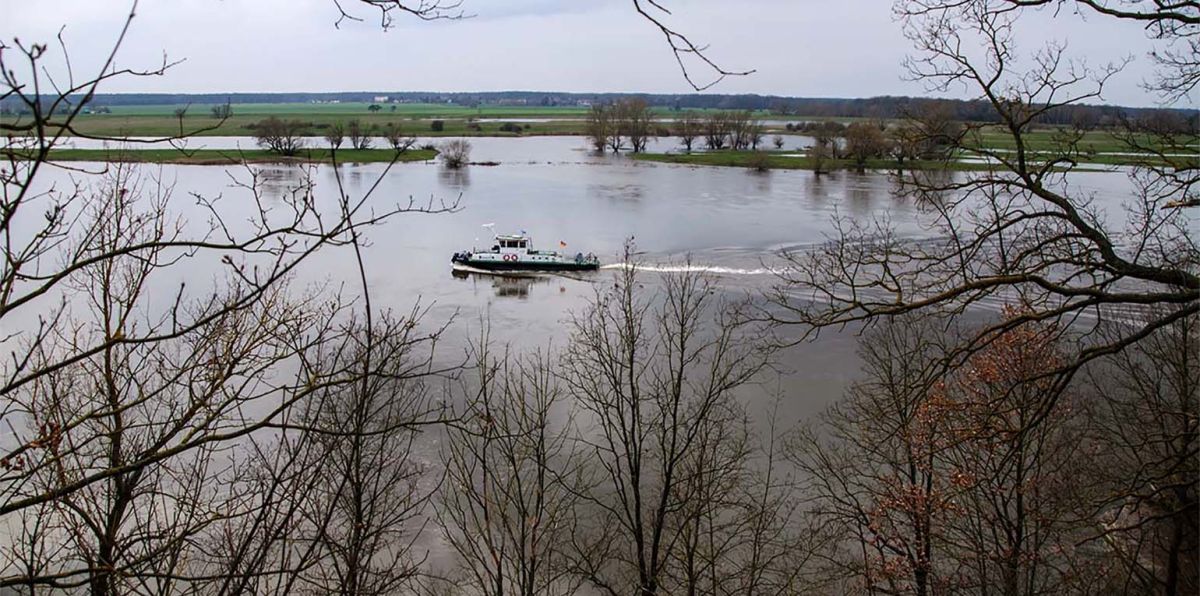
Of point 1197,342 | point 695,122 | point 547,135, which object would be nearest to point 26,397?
point 1197,342

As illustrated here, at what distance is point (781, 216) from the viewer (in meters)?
29.5

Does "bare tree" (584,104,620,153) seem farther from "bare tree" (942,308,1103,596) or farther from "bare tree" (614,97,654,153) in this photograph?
"bare tree" (942,308,1103,596)

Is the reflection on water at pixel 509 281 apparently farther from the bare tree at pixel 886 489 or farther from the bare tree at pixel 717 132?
the bare tree at pixel 717 132

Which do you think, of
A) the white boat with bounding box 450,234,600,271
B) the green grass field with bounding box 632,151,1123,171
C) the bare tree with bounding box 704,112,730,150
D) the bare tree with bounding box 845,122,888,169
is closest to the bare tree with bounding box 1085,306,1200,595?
the white boat with bounding box 450,234,600,271

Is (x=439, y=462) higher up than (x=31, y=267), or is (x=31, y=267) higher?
(x=31, y=267)

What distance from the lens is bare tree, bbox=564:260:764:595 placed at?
27.2 feet

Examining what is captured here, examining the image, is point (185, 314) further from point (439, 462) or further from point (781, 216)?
point (781, 216)

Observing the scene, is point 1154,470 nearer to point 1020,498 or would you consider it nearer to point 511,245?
point 1020,498

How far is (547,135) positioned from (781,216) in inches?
1950

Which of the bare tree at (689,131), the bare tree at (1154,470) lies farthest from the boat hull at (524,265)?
the bare tree at (689,131)

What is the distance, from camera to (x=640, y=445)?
8.66 m

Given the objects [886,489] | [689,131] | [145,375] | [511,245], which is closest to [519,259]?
[511,245]

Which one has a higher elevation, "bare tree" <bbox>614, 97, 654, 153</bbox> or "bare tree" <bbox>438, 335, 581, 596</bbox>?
"bare tree" <bbox>614, 97, 654, 153</bbox>

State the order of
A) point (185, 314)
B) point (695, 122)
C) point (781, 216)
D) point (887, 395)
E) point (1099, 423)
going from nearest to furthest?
point (1099, 423) → point (887, 395) → point (185, 314) → point (781, 216) → point (695, 122)
